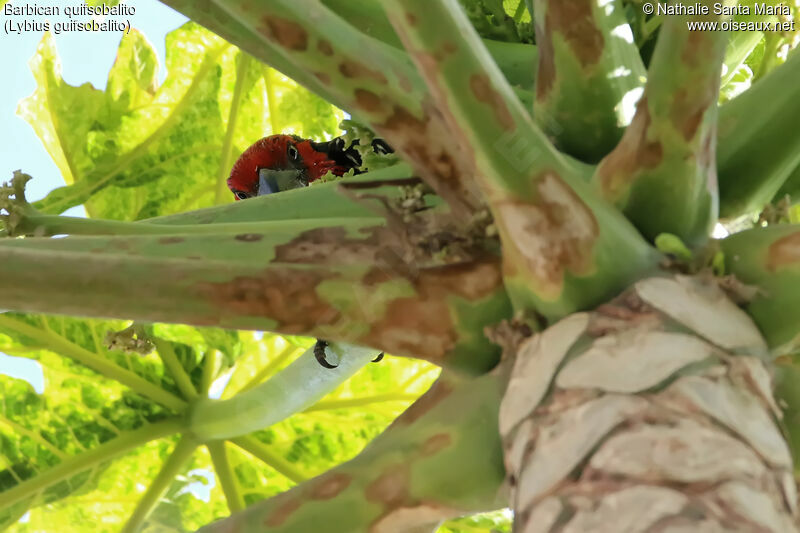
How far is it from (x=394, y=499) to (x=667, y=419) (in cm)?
23

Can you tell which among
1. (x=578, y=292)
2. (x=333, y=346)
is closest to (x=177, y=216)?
(x=333, y=346)

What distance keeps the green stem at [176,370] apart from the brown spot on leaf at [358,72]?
1.06 m

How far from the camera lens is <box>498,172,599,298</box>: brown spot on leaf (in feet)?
1.94

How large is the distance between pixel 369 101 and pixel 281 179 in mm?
744

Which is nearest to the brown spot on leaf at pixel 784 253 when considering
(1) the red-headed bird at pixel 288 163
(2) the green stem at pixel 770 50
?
(2) the green stem at pixel 770 50

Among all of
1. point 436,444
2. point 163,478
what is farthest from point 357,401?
point 436,444

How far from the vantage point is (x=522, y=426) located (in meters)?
0.58

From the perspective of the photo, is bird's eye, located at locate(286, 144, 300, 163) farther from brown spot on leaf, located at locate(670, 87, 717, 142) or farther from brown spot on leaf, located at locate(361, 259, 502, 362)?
brown spot on leaf, located at locate(670, 87, 717, 142)

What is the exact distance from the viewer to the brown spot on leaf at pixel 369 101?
698mm

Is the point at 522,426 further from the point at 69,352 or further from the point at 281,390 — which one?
the point at 69,352

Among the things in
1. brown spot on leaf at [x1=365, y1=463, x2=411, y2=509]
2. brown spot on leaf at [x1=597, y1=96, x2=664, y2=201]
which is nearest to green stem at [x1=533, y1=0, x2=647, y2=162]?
brown spot on leaf at [x1=597, y1=96, x2=664, y2=201]

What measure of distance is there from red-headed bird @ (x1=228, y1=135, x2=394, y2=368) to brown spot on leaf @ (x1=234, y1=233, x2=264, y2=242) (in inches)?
24.5

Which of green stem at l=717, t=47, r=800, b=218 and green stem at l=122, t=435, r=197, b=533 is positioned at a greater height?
green stem at l=717, t=47, r=800, b=218

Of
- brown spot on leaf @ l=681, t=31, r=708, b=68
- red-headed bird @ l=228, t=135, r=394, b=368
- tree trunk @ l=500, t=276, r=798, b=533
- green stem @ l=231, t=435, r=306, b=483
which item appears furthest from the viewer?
green stem @ l=231, t=435, r=306, b=483
